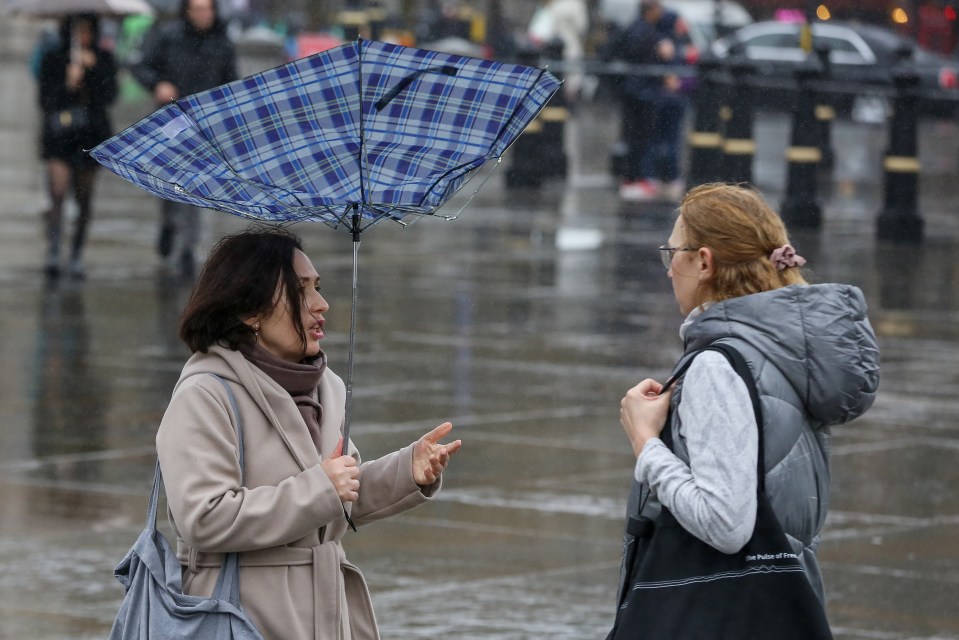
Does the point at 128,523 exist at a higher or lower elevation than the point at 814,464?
lower

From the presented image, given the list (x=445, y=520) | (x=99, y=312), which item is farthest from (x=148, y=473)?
(x=99, y=312)

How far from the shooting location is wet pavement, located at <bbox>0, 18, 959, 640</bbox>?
21.6 feet

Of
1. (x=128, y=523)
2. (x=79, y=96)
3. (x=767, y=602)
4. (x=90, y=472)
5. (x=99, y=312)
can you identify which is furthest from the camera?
(x=79, y=96)

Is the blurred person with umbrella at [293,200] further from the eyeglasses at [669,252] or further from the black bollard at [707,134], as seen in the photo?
the black bollard at [707,134]

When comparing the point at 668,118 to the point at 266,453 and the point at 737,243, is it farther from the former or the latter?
the point at 266,453

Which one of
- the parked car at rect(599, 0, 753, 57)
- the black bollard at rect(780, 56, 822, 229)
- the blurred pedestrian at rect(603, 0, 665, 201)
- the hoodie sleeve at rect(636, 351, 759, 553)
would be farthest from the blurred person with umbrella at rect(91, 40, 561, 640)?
the parked car at rect(599, 0, 753, 57)

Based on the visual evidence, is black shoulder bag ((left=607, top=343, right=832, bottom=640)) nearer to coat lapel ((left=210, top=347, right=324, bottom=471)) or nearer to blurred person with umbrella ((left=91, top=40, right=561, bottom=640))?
blurred person with umbrella ((left=91, top=40, right=561, bottom=640))

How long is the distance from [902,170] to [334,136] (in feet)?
49.0

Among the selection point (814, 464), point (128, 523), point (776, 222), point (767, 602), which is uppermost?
point (776, 222)

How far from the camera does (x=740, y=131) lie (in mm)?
19703

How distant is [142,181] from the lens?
12.5 feet

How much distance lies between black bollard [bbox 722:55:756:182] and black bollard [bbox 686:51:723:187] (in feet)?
2.36

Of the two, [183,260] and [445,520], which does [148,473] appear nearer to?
[445,520]

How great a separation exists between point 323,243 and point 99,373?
5.94 m
